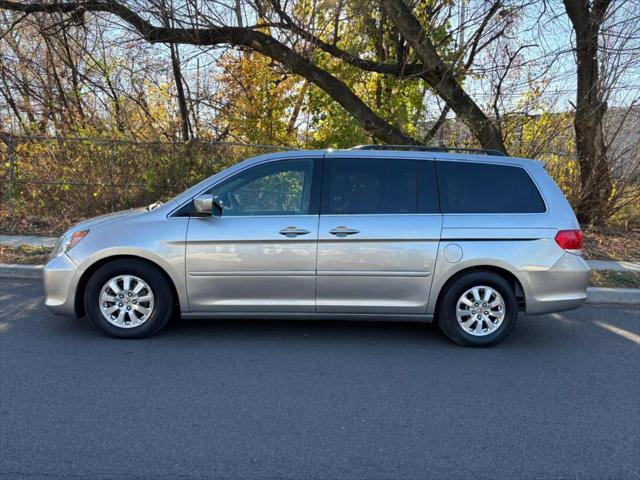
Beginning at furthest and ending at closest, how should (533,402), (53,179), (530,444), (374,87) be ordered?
1. (374,87)
2. (53,179)
3. (533,402)
4. (530,444)

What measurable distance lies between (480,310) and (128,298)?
130 inches

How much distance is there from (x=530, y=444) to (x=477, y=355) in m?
1.61

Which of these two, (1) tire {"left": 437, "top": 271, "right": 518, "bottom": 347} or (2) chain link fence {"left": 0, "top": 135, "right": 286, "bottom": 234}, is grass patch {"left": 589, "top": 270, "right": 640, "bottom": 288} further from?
(2) chain link fence {"left": 0, "top": 135, "right": 286, "bottom": 234}

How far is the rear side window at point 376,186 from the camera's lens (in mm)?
5156

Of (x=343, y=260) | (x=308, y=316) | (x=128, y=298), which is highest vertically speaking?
(x=343, y=260)

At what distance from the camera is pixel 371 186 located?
518cm

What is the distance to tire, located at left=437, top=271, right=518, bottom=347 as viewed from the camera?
5.11 metres

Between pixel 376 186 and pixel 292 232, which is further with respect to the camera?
pixel 376 186

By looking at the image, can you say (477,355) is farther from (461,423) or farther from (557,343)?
(461,423)

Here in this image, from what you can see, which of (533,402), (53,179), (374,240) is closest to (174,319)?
(374,240)

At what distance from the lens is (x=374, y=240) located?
5012 mm

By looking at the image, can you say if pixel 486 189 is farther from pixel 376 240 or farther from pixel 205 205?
pixel 205 205

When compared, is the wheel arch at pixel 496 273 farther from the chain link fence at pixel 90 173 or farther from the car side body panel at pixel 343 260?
the chain link fence at pixel 90 173

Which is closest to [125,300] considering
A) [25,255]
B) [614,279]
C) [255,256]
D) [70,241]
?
[70,241]
